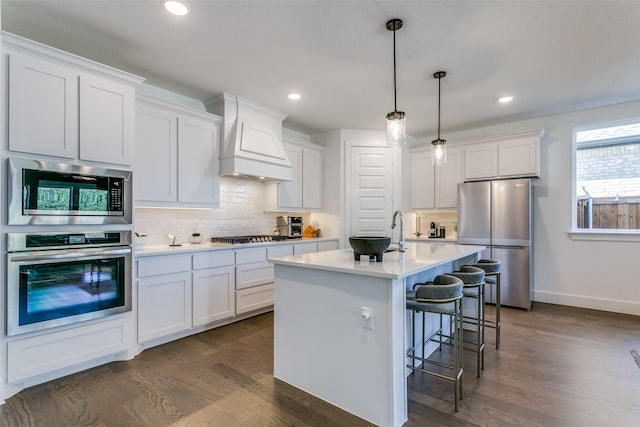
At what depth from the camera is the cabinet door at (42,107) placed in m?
2.13

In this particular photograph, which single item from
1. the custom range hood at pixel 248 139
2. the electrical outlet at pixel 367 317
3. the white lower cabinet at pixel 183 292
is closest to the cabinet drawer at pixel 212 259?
the white lower cabinet at pixel 183 292

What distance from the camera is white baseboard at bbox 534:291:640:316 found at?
12.8ft

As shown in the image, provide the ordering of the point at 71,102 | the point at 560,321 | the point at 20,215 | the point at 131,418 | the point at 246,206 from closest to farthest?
the point at 131,418
the point at 20,215
the point at 71,102
the point at 560,321
the point at 246,206

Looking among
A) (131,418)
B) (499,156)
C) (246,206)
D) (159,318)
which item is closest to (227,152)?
(246,206)

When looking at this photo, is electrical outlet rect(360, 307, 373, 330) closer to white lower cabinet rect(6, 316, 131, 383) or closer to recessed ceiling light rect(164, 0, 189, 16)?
white lower cabinet rect(6, 316, 131, 383)

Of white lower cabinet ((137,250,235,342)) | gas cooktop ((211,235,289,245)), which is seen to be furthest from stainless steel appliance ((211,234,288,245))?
white lower cabinet ((137,250,235,342))

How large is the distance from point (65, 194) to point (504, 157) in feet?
16.6

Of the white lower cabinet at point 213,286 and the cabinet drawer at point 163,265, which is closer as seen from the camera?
the cabinet drawer at point 163,265

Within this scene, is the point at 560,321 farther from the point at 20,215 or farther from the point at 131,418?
the point at 20,215

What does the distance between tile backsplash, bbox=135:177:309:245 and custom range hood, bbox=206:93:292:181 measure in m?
0.45

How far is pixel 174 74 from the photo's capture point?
3.16 m

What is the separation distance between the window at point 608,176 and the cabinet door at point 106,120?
5.39 meters

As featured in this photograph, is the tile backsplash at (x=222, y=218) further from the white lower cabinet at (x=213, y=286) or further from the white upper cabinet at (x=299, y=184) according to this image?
the white lower cabinet at (x=213, y=286)

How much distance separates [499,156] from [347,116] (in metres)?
2.26
